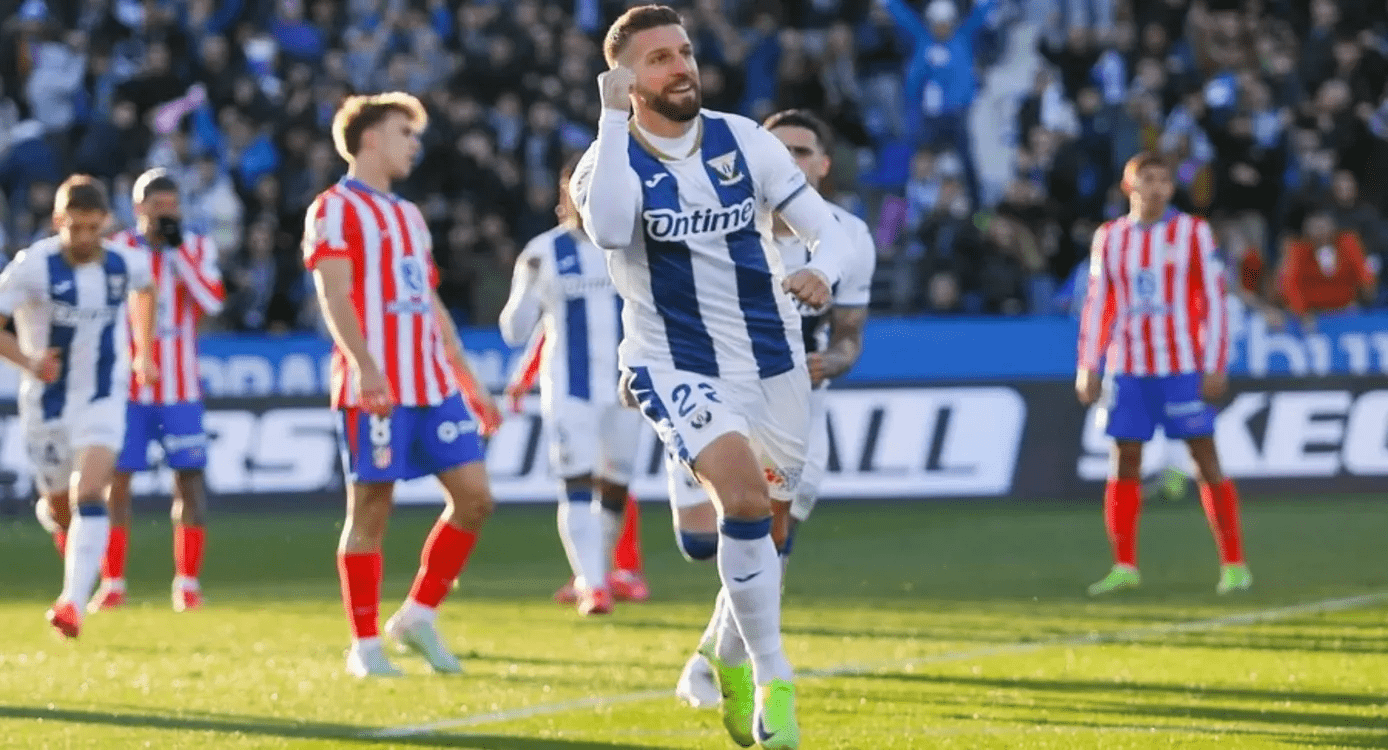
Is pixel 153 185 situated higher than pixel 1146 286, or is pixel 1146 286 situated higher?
pixel 153 185

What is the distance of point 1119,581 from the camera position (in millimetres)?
11617

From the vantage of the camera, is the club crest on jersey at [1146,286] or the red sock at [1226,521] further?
the club crest on jersey at [1146,286]

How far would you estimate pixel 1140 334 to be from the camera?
11820 mm

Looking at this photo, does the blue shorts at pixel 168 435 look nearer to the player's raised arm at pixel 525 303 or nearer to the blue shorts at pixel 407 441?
the player's raised arm at pixel 525 303

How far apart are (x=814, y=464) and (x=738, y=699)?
199 cm

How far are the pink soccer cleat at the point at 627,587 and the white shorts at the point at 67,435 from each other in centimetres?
259

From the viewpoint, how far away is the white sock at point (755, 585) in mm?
6574

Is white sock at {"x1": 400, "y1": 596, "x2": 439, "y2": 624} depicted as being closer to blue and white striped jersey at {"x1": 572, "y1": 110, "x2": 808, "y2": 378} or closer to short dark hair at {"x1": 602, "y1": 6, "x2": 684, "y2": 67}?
blue and white striped jersey at {"x1": 572, "y1": 110, "x2": 808, "y2": 378}

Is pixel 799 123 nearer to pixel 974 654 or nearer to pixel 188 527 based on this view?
pixel 974 654

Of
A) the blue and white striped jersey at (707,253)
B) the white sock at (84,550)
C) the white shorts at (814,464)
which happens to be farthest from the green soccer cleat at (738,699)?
the white sock at (84,550)

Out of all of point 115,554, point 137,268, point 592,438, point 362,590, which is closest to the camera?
point 362,590

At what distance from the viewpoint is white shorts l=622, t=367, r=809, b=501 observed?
6645 millimetres

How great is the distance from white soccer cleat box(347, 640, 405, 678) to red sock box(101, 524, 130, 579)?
11.6ft

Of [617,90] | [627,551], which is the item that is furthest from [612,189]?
[627,551]
